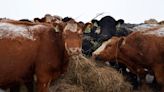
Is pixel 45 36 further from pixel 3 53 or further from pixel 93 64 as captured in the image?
pixel 93 64

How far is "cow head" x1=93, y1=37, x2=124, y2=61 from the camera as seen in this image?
11.1m

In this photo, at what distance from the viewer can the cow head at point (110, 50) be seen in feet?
36.4

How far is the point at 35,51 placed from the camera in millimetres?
7875

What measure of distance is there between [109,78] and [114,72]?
0.42 meters

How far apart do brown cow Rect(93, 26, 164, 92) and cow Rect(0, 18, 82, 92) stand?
2778 mm

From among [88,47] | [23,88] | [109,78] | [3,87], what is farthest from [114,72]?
[3,87]

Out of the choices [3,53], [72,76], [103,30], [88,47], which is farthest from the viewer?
[103,30]

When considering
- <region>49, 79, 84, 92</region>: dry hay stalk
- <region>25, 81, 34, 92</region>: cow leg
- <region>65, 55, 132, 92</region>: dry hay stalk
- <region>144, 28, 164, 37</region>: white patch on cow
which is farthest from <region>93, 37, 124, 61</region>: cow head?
<region>25, 81, 34, 92</region>: cow leg

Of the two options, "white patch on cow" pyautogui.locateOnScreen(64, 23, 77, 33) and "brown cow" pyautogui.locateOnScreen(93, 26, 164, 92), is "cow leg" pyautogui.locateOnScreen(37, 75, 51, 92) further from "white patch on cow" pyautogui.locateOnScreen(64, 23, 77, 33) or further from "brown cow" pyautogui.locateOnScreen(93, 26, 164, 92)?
"brown cow" pyautogui.locateOnScreen(93, 26, 164, 92)

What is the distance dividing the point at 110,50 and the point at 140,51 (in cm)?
125

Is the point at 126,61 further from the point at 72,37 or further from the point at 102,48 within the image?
the point at 72,37

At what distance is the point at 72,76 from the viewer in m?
9.57

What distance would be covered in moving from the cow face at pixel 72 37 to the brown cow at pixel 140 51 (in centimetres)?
282

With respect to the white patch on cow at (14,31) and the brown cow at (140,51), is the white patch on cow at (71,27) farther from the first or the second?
the brown cow at (140,51)
